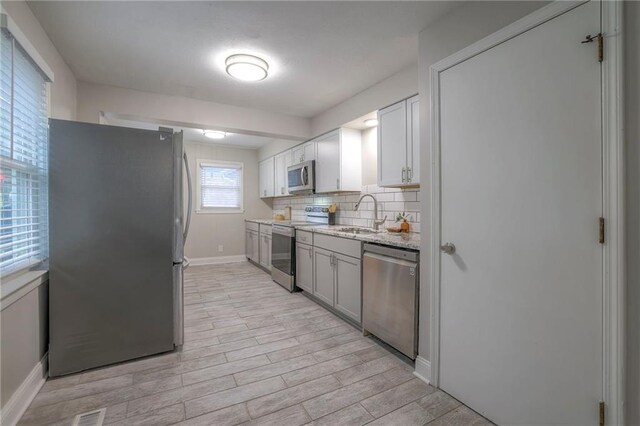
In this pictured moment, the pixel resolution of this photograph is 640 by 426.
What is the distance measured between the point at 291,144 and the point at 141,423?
4136 millimetres

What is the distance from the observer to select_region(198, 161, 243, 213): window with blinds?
5.90 m

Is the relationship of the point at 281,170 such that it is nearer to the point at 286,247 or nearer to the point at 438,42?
the point at 286,247

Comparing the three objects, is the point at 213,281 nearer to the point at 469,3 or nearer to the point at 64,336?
the point at 64,336

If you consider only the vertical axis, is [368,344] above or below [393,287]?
below

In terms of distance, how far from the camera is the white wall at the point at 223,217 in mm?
5785

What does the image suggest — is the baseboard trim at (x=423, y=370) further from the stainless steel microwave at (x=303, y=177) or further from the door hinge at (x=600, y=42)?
the stainless steel microwave at (x=303, y=177)

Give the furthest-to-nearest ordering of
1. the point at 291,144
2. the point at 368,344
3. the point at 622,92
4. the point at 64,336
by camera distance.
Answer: the point at 291,144 < the point at 368,344 < the point at 64,336 < the point at 622,92

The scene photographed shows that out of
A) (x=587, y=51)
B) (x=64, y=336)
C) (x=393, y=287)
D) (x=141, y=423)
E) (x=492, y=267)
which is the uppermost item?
(x=587, y=51)

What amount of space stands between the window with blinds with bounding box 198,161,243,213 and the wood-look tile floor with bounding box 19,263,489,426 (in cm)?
349

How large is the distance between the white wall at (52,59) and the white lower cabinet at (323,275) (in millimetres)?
2694

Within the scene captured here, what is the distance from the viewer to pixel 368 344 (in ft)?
8.23

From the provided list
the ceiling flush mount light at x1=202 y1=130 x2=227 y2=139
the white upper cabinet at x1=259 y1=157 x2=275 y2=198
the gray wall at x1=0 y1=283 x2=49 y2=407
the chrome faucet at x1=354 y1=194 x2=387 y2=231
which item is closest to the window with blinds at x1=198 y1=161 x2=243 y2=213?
the white upper cabinet at x1=259 y1=157 x2=275 y2=198

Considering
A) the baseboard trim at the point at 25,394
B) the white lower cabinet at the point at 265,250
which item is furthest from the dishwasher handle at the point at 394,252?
the white lower cabinet at the point at 265,250

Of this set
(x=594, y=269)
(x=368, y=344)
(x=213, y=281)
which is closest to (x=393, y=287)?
(x=368, y=344)
